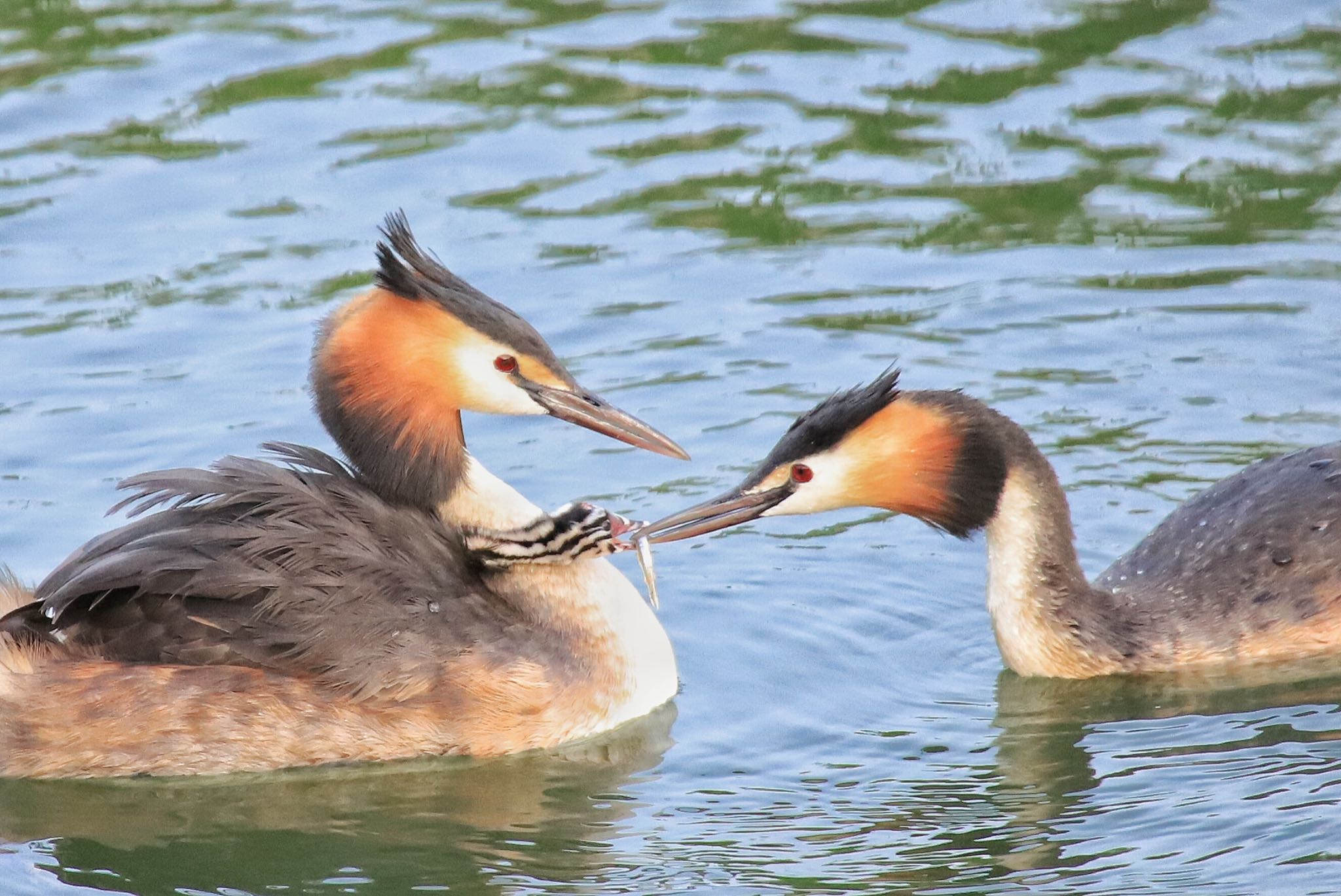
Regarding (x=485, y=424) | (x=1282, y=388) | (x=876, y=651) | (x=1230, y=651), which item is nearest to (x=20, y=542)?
(x=485, y=424)

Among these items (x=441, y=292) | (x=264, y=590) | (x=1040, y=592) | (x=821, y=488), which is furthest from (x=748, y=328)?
(x=264, y=590)

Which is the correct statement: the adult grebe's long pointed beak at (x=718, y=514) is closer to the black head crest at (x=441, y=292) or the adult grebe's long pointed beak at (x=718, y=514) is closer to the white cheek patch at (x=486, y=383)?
the white cheek patch at (x=486, y=383)

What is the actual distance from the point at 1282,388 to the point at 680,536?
3.24m

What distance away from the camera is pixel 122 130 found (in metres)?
12.1

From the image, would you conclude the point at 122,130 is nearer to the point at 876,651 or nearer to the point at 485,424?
the point at 485,424

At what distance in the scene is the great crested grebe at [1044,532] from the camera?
739 cm

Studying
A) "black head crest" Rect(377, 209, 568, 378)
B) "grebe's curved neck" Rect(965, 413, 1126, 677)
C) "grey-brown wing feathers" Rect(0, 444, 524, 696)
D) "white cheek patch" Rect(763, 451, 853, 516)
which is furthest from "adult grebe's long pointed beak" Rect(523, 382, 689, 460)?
"grebe's curved neck" Rect(965, 413, 1126, 677)

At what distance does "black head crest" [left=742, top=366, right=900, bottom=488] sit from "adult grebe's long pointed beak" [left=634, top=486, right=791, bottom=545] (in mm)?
56

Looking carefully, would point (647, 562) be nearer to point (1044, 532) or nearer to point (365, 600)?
point (365, 600)

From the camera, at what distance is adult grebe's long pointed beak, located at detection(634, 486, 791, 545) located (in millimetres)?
7391

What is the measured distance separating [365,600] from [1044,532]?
2.30 meters

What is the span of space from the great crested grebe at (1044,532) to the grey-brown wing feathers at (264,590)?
0.89 metres

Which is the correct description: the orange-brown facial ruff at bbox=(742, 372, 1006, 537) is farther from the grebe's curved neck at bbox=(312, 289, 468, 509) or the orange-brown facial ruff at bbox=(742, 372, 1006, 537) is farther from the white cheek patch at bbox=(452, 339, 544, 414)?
the grebe's curved neck at bbox=(312, 289, 468, 509)

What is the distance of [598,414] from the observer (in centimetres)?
737
